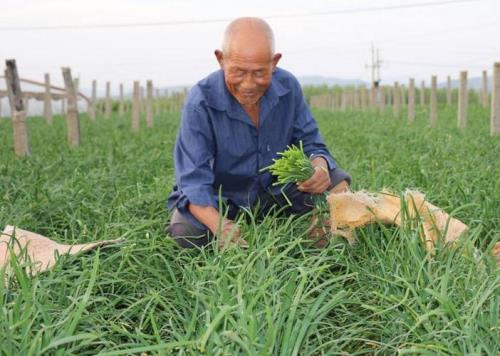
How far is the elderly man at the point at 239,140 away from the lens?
2756mm

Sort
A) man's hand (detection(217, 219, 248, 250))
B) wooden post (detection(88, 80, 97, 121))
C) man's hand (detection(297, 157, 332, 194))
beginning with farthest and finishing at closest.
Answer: wooden post (detection(88, 80, 97, 121)) → man's hand (detection(297, 157, 332, 194)) → man's hand (detection(217, 219, 248, 250))

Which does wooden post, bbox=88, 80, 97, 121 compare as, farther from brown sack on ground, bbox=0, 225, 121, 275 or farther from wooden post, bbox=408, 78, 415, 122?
brown sack on ground, bbox=0, 225, 121, 275

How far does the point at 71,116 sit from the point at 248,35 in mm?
6979

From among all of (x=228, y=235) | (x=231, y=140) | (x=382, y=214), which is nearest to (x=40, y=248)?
(x=228, y=235)

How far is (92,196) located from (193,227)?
1.20 metres

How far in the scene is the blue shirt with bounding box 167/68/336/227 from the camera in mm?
2979

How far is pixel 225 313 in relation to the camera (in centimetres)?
181

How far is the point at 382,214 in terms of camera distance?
109 inches

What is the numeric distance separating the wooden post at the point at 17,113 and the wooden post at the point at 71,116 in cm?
162

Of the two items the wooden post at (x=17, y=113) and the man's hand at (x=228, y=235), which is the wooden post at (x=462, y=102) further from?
the man's hand at (x=228, y=235)

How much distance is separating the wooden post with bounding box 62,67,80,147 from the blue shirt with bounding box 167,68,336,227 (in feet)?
20.6

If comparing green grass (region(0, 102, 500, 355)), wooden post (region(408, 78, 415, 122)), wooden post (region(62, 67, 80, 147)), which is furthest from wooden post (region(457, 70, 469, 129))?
green grass (region(0, 102, 500, 355))

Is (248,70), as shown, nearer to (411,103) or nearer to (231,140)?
(231,140)

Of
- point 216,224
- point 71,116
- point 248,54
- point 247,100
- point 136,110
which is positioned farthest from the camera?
point 136,110
